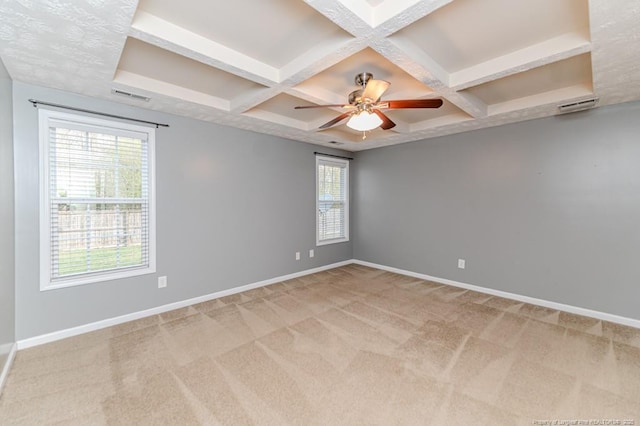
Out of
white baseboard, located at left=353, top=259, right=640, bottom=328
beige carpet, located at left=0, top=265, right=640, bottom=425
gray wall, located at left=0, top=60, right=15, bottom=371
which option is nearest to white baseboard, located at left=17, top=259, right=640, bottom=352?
white baseboard, located at left=353, top=259, right=640, bottom=328

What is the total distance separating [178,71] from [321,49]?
1410 millimetres

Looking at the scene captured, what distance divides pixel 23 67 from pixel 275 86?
6.52 ft

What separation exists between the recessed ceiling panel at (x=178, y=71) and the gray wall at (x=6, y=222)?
0.88m

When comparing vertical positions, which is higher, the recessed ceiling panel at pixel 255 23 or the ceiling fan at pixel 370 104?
the recessed ceiling panel at pixel 255 23

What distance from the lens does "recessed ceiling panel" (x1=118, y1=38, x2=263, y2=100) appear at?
220 centimetres

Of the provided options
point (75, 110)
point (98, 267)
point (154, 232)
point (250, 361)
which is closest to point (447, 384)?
point (250, 361)

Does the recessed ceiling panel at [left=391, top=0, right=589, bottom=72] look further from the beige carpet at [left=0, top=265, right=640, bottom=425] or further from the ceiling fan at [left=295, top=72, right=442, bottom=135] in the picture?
the beige carpet at [left=0, top=265, right=640, bottom=425]

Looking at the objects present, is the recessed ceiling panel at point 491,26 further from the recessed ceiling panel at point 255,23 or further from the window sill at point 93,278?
the window sill at point 93,278

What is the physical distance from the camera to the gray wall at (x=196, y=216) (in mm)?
2426

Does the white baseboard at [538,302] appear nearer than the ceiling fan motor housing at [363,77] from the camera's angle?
No

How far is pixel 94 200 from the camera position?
9.04ft

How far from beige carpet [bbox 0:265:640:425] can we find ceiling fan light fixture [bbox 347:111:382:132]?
2.05 m

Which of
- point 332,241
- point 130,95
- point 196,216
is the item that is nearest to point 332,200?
point 332,241

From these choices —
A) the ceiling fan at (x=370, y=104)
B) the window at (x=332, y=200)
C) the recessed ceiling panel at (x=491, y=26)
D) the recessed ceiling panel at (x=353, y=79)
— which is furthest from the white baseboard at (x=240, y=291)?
the recessed ceiling panel at (x=491, y=26)
